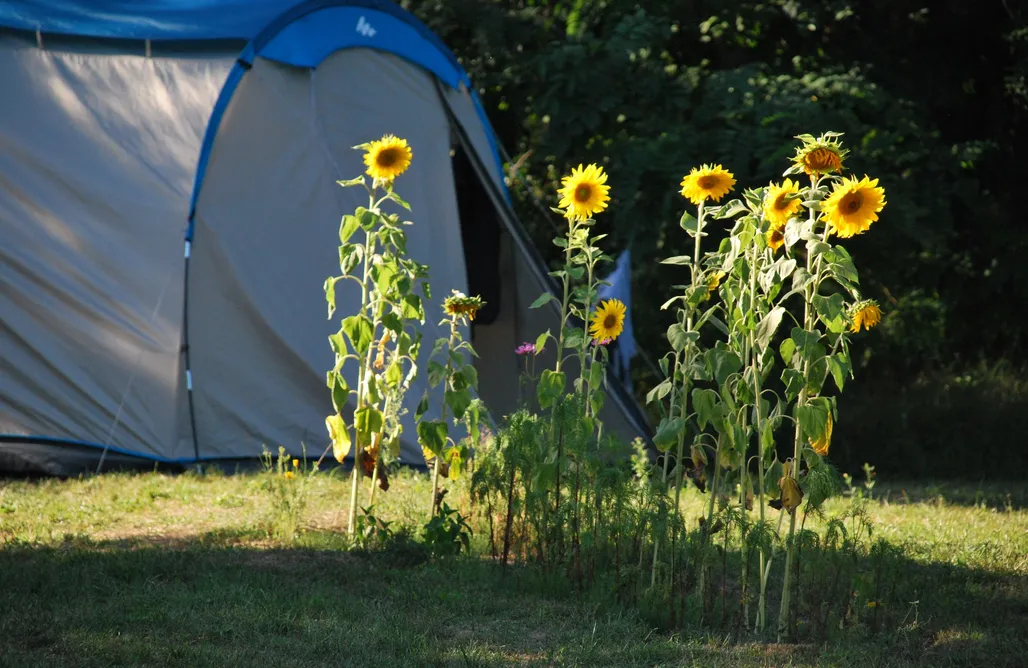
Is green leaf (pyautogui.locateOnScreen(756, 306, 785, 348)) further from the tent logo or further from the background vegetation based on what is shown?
the background vegetation

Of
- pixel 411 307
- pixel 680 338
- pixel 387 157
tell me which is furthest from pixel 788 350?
pixel 387 157

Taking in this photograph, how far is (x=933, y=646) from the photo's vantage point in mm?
3502

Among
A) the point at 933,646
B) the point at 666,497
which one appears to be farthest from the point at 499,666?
the point at 933,646

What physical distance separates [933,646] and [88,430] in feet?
→ 13.7

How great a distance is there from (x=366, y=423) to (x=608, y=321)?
36.7 inches

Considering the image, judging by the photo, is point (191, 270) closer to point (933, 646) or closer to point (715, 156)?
point (715, 156)

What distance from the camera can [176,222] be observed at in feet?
19.4

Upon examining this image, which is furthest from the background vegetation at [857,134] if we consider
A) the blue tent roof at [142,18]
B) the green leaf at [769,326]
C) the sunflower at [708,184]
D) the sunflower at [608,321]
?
the green leaf at [769,326]

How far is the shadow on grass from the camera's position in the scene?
128 inches

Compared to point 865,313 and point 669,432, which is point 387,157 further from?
point 865,313

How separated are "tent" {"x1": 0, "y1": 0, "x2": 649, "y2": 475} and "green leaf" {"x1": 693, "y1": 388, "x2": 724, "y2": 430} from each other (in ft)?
8.91

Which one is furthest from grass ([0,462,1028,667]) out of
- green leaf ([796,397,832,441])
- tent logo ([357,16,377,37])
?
tent logo ([357,16,377,37])

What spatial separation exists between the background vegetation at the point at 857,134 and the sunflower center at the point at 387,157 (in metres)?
3.10

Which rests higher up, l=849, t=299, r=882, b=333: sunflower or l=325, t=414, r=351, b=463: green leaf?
l=849, t=299, r=882, b=333: sunflower
